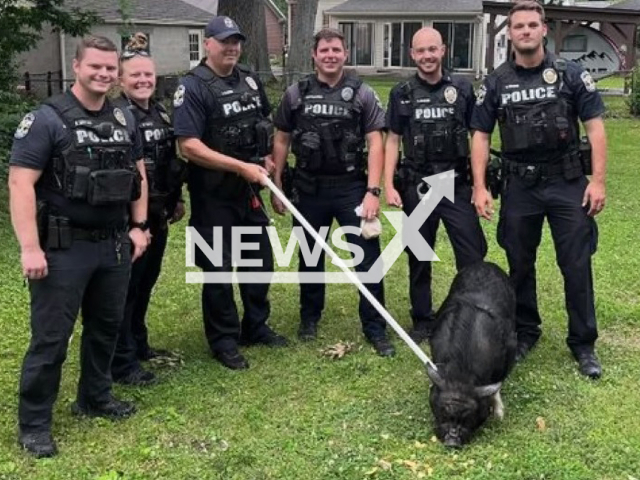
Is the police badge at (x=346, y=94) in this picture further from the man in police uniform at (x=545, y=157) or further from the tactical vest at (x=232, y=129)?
the man in police uniform at (x=545, y=157)

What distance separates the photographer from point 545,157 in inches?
194

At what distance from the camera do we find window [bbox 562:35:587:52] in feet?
87.0

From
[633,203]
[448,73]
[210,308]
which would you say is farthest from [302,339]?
[633,203]

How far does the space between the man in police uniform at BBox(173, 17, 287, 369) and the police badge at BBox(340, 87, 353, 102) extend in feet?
1.71

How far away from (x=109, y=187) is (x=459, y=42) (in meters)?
32.6

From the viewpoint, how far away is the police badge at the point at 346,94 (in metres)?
5.28

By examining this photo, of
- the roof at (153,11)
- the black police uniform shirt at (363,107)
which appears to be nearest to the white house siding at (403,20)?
the roof at (153,11)

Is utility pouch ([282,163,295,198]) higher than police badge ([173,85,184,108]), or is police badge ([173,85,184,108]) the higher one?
police badge ([173,85,184,108])

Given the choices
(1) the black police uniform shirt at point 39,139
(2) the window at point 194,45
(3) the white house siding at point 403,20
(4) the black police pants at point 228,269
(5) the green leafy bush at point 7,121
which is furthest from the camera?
(3) the white house siding at point 403,20

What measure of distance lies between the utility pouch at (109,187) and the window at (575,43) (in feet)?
82.2

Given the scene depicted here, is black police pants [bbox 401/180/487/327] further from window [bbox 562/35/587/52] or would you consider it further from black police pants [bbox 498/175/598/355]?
window [bbox 562/35/587/52]

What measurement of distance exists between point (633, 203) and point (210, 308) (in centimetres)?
715

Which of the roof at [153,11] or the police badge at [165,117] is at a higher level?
the roof at [153,11]

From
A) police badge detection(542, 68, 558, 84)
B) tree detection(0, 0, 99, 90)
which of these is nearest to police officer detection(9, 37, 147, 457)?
police badge detection(542, 68, 558, 84)
